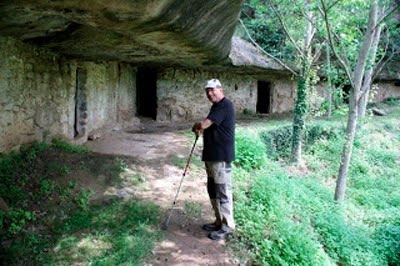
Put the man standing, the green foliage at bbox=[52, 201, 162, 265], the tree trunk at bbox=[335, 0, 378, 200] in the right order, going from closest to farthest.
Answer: the green foliage at bbox=[52, 201, 162, 265]
the man standing
the tree trunk at bbox=[335, 0, 378, 200]

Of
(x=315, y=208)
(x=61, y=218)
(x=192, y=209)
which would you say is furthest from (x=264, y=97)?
(x=61, y=218)

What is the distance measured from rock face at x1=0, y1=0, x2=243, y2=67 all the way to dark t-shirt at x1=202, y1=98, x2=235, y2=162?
0.92 m

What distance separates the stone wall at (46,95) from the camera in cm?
467

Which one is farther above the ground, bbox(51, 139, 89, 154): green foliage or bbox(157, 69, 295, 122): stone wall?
bbox(157, 69, 295, 122): stone wall

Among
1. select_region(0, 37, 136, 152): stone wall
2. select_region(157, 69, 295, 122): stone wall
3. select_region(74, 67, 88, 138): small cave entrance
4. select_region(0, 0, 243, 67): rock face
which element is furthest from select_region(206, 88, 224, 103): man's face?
select_region(157, 69, 295, 122): stone wall

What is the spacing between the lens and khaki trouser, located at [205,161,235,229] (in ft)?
12.6

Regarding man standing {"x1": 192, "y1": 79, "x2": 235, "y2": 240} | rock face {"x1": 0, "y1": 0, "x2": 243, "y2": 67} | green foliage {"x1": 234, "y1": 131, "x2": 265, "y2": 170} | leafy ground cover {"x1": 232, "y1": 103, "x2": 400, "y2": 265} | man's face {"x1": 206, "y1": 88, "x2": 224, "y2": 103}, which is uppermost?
rock face {"x1": 0, "y1": 0, "x2": 243, "y2": 67}

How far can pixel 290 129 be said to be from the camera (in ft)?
35.0

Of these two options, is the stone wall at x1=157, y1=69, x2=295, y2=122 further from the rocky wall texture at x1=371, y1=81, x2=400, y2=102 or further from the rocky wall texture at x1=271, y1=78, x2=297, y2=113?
the rocky wall texture at x1=371, y1=81, x2=400, y2=102

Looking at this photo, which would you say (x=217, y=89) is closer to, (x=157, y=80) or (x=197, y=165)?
(x=197, y=165)

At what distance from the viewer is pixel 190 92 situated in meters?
11.9

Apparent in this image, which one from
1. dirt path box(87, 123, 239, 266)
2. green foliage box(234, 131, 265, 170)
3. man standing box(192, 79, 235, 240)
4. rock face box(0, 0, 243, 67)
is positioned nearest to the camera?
rock face box(0, 0, 243, 67)

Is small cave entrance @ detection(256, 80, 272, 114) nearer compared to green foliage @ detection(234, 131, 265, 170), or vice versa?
green foliage @ detection(234, 131, 265, 170)

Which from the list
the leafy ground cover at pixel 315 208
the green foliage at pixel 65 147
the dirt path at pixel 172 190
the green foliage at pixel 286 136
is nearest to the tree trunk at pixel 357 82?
the leafy ground cover at pixel 315 208
